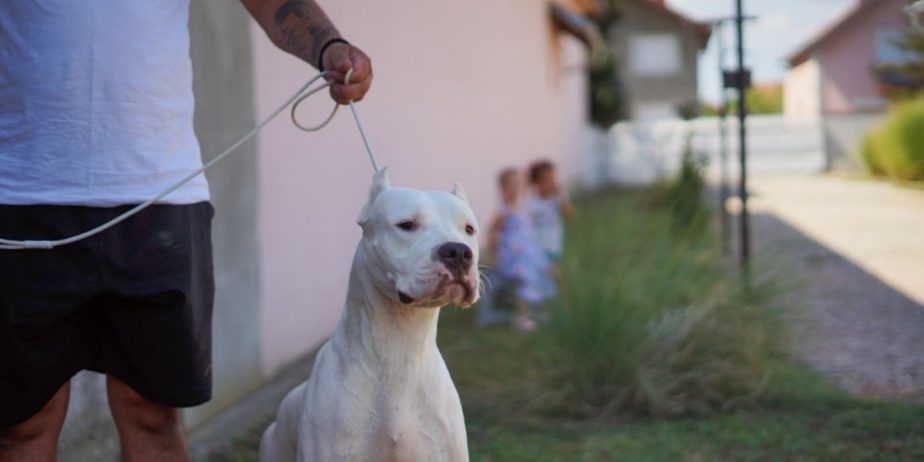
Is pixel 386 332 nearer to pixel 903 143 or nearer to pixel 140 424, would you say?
pixel 140 424

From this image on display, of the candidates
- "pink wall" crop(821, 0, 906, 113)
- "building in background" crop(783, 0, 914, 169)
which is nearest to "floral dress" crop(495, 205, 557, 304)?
"building in background" crop(783, 0, 914, 169)

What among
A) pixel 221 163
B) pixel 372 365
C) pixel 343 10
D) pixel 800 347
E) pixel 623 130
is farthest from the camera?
pixel 623 130

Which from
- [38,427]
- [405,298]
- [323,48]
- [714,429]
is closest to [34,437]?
[38,427]

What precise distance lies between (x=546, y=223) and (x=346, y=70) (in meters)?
5.42

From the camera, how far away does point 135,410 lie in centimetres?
264

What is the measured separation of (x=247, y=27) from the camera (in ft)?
17.2

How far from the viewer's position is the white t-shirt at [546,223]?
26.0 ft

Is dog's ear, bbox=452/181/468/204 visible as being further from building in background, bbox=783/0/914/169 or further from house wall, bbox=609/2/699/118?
house wall, bbox=609/2/699/118

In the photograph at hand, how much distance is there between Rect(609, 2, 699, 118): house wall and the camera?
46.4 m

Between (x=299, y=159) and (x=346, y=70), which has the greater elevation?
(x=346, y=70)

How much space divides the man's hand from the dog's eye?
13.8 inches

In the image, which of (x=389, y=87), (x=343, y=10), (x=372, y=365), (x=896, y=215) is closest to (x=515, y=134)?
(x=896, y=215)

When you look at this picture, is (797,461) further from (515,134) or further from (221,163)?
(515,134)

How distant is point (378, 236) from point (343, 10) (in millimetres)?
4081
